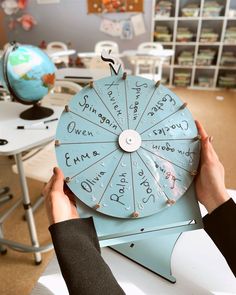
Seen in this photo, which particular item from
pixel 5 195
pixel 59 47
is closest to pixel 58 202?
pixel 5 195

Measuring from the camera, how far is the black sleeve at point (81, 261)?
425 mm

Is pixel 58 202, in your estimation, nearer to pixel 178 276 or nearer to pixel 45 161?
pixel 178 276

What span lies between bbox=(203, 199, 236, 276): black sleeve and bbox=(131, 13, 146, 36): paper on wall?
464 cm

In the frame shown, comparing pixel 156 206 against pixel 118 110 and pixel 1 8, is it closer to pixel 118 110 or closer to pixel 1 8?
pixel 118 110

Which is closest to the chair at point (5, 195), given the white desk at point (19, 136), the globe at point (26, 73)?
the white desk at point (19, 136)

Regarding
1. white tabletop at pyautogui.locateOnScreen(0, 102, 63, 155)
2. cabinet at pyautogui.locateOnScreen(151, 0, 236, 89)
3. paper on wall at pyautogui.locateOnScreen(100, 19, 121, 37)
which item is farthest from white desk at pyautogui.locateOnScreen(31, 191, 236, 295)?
paper on wall at pyautogui.locateOnScreen(100, 19, 121, 37)

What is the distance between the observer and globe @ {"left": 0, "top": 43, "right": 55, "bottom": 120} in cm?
103

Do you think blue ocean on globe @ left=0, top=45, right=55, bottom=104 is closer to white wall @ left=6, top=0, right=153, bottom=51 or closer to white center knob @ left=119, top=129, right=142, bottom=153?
white center knob @ left=119, top=129, right=142, bottom=153

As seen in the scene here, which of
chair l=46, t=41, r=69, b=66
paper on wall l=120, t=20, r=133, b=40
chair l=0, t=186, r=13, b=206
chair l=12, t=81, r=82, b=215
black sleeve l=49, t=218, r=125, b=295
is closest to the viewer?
black sleeve l=49, t=218, r=125, b=295

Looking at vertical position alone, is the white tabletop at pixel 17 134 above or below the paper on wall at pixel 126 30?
below

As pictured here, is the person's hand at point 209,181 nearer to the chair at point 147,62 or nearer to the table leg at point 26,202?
the table leg at point 26,202

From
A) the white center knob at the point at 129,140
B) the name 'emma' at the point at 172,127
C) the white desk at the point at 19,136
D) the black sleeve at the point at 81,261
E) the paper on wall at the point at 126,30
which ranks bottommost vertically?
the white desk at the point at 19,136

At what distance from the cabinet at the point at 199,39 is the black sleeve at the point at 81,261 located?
448 centimetres

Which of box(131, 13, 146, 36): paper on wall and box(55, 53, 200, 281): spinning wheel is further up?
box(131, 13, 146, 36): paper on wall
